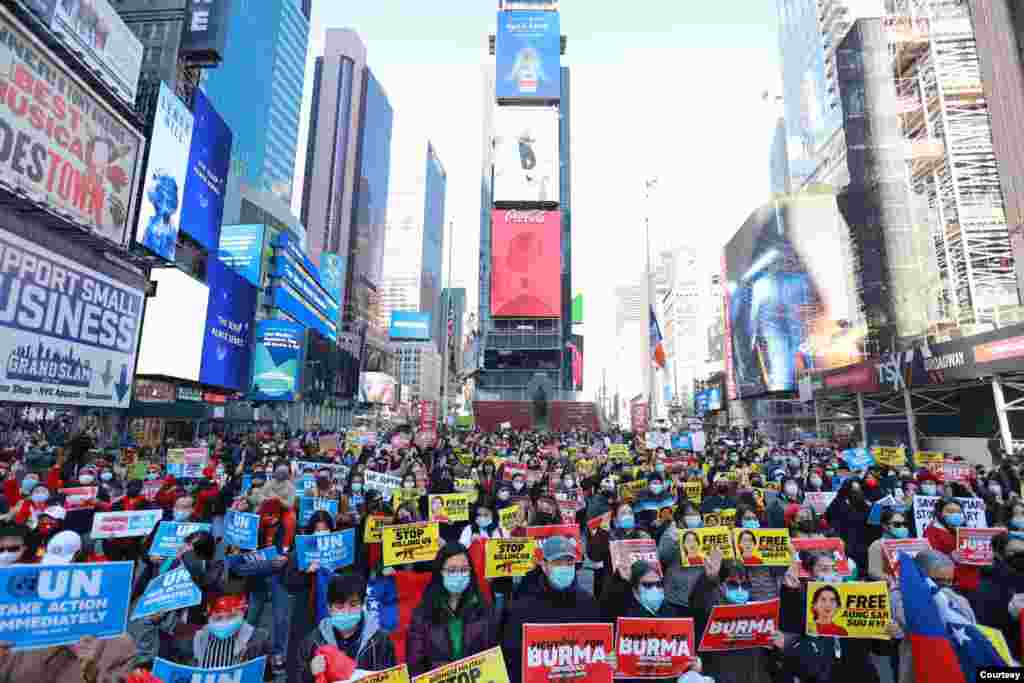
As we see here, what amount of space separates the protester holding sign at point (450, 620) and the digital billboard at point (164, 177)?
22625mm

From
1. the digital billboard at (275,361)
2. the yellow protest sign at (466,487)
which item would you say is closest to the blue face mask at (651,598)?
the yellow protest sign at (466,487)

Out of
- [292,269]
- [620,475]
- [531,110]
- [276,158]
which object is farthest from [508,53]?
[620,475]

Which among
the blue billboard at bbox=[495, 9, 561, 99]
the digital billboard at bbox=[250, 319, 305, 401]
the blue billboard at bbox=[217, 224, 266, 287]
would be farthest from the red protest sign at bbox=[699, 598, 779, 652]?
the blue billboard at bbox=[495, 9, 561, 99]

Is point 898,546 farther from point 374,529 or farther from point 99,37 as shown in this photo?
point 99,37

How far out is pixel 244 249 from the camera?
63438 mm

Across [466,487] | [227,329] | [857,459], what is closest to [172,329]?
[227,329]

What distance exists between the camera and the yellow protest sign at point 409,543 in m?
5.87

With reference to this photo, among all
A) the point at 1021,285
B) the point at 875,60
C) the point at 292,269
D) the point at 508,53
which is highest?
the point at 508,53

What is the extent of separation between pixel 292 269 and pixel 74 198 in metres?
52.3

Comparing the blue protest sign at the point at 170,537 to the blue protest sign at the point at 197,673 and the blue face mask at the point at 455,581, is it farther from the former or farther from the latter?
the blue face mask at the point at 455,581

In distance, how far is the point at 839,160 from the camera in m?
46.8

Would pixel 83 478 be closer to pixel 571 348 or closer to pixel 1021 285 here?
pixel 1021 285

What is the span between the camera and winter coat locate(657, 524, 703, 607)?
589cm

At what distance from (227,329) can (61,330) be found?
2213 cm
